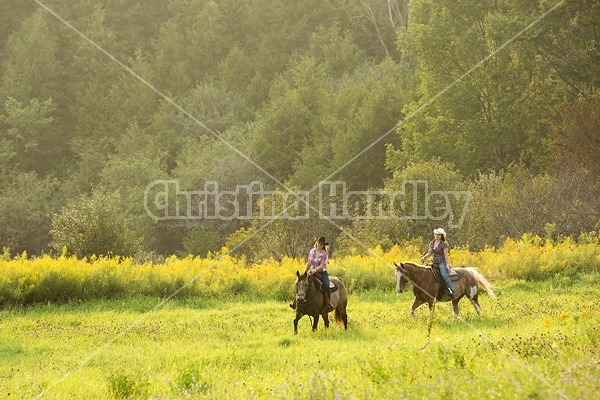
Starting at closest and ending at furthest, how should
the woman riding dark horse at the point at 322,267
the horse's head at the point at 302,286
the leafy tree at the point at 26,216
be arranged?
the horse's head at the point at 302,286
the woman riding dark horse at the point at 322,267
the leafy tree at the point at 26,216

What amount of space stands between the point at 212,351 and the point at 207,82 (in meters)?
64.4

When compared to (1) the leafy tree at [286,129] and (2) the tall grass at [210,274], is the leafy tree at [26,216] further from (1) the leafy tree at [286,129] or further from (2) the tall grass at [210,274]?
(2) the tall grass at [210,274]

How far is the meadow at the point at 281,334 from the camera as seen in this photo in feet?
30.3

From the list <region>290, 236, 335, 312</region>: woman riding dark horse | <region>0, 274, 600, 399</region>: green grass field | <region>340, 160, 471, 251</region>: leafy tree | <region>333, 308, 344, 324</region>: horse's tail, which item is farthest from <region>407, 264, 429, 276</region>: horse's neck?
<region>340, 160, 471, 251</region>: leafy tree

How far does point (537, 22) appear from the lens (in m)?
43.6

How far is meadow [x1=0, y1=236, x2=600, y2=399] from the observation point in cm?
923

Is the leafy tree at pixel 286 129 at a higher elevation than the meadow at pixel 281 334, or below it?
higher

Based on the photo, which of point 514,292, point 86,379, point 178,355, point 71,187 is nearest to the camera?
point 86,379

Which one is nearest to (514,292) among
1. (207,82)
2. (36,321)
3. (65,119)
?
(36,321)

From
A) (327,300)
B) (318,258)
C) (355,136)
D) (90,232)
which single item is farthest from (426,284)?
(355,136)

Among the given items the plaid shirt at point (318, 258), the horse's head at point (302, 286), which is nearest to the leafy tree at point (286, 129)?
the plaid shirt at point (318, 258)

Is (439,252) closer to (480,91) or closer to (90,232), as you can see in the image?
(90,232)

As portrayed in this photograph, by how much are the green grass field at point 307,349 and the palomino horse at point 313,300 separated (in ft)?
1.27

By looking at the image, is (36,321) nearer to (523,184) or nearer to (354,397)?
(354,397)
